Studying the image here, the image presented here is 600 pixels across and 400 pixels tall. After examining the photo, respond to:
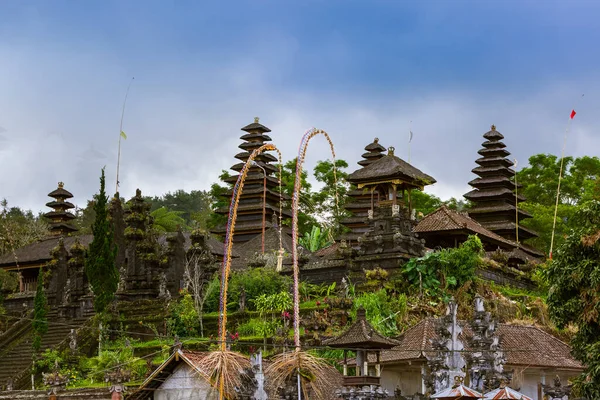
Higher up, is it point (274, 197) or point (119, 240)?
point (274, 197)

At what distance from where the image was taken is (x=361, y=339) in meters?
27.5

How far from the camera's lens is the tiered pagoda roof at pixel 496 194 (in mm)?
56594

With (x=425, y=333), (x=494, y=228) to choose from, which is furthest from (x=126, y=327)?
(x=494, y=228)

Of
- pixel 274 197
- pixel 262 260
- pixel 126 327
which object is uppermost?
pixel 274 197

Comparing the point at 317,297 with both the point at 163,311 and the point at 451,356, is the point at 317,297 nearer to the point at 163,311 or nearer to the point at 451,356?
the point at 163,311

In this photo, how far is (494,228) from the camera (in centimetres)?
5578

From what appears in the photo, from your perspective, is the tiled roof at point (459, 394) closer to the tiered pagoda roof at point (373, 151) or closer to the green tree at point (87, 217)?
the tiered pagoda roof at point (373, 151)

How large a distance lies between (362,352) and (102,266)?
641 inches

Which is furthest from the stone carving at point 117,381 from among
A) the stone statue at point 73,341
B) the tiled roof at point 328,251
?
the tiled roof at point 328,251

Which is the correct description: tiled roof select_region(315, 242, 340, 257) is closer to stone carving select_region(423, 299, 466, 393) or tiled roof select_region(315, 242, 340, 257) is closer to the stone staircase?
the stone staircase

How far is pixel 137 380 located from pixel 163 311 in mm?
8051

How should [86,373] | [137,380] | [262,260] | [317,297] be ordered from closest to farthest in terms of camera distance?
[137,380] < [86,373] < [317,297] < [262,260]

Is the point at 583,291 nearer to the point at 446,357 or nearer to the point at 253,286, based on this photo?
the point at 446,357

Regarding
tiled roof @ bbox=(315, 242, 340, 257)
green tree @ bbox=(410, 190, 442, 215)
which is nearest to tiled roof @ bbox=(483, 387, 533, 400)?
tiled roof @ bbox=(315, 242, 340, 257)
